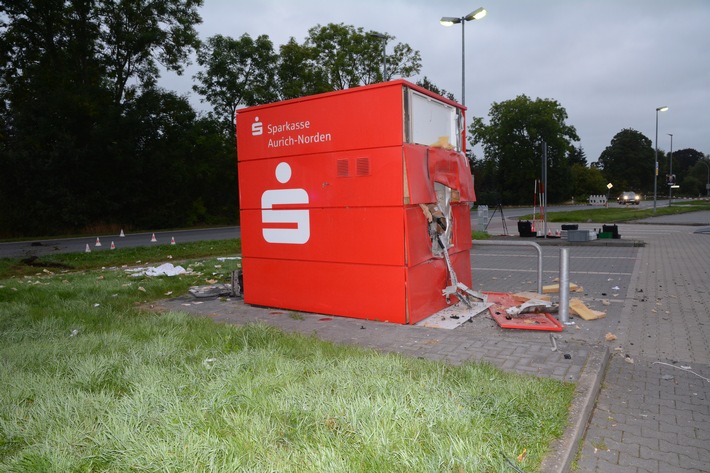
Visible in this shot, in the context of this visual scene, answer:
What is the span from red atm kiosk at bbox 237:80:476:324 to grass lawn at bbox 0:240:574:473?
1.39 metres

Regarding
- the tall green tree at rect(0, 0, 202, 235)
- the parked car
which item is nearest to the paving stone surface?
the tall green tree at rect(0, 0, 202, 235)

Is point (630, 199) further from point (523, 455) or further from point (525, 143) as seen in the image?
point (523, 455)

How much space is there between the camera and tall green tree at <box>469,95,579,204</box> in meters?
74.9

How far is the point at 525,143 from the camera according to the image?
76500 mm

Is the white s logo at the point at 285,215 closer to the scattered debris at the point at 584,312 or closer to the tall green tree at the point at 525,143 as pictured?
the scattered debris at the point at 584,312

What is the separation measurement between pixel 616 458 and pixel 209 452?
97.2 inches

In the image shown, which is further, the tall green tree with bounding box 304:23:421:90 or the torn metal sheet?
the tall green tree with bounding box 304:23:421:90

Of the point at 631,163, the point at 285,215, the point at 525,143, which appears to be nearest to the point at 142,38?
the point at 285,215

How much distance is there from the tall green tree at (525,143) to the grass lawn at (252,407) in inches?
2874

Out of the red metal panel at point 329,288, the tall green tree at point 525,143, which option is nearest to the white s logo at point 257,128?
the red metal panel at point 329,288

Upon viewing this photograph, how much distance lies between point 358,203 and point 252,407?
Answer: 3.37 metres

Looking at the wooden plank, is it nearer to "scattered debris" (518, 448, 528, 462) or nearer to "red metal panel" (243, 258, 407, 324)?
"red metal panel" (243, 258, 407, 324)

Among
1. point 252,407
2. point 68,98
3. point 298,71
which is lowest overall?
point 252,407

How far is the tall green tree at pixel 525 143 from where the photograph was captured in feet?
246
